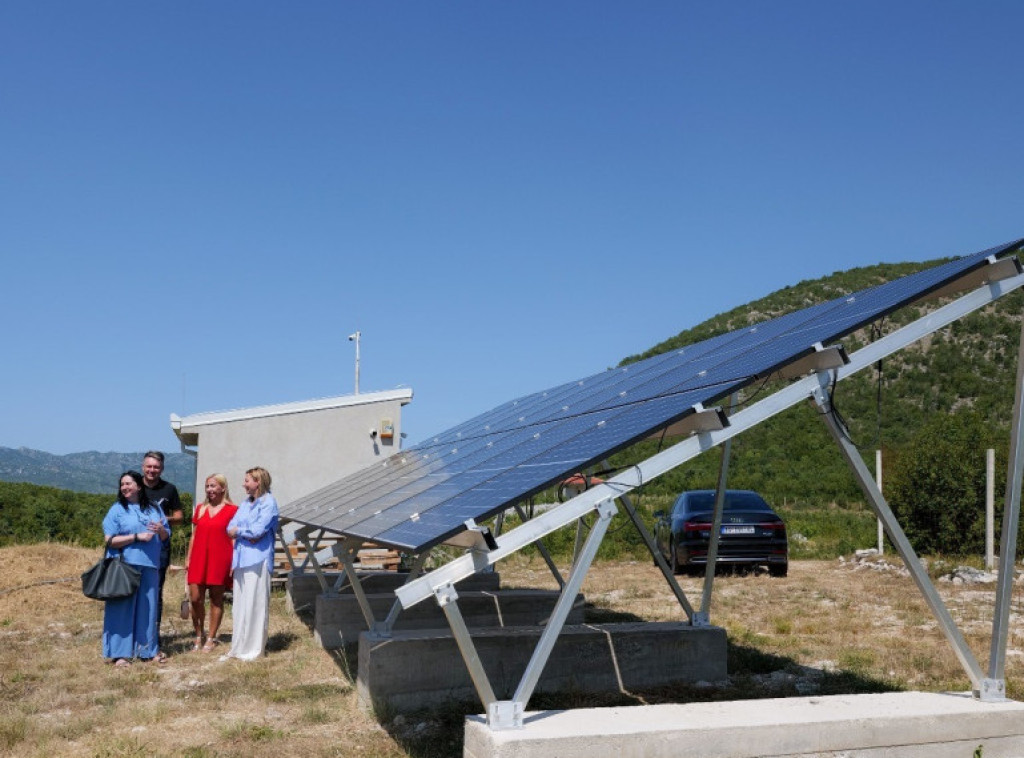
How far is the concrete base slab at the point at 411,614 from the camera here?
10047 mm

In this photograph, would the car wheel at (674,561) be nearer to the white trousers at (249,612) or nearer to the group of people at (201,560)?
the group of people at (201,560)

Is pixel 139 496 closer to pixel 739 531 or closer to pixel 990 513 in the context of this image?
pixel 739 531

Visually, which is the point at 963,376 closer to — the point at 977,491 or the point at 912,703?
the point at 977,491

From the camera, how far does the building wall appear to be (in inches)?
612

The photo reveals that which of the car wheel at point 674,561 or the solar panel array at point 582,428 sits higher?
the solar panel array at point 582,428

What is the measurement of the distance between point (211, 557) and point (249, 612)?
31.9 inches

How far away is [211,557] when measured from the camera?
980 cm

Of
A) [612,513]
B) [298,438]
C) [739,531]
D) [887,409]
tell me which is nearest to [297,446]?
[298,438]

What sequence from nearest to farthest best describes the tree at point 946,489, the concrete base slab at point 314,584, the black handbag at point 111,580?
the black handbag at point 111,580 < the concrete base slab at point 314,584 < the tree at point 946,489

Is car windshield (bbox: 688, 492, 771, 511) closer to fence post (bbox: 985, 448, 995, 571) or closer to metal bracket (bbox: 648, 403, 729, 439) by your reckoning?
fence post (bbox: 985, 448, 995, 571)

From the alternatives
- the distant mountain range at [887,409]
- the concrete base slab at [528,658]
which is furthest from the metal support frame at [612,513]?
the distant mountain range at [887,409]

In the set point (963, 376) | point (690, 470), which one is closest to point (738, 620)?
point (690, 470)

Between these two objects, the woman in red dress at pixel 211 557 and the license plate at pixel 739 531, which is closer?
the woman in red dress at pixel 211 557

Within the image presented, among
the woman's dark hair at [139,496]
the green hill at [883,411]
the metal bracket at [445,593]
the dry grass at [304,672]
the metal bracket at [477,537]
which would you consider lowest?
the dry grass at [304,672]
